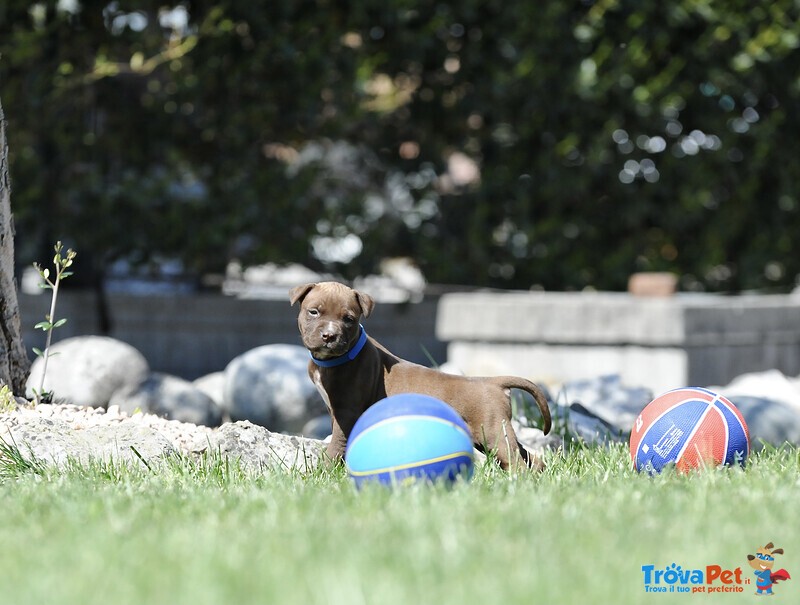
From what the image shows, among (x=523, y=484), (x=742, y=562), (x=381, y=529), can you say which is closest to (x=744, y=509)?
(x=742, y=562)

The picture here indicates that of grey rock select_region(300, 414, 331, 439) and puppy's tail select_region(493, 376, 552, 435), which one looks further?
grey rock select_region(300, 414, 331, 439)

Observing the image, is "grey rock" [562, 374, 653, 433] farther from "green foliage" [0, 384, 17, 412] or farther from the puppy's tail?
"green foliage" [0, 384, 17, 412]

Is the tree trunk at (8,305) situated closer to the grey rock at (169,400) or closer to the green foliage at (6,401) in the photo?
the green foliage at (6,401)

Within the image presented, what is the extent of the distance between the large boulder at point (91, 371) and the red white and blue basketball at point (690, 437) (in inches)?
185

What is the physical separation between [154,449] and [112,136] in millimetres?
6537

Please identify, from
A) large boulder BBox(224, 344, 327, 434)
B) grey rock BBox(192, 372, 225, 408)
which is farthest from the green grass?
grey rock BBox(192, 372, 225, 408)

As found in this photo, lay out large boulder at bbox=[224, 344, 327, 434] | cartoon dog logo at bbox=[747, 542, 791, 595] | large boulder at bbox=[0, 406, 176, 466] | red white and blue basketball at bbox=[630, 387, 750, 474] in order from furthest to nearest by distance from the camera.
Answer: large boulder at bbox=[224, 344, 327, 434], large boulder at bbox=[0, 406, 176, 466], red white and blue basketball at bbox=[630, 387, 750, 474], cartoon dog logo at bbox=[747, 542, 791, 595]

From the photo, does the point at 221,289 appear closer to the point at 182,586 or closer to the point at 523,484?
the point at 523,484

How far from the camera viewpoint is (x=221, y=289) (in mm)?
12031

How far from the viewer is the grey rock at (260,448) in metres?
5.71

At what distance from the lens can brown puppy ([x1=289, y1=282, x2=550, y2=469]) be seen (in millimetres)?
5305

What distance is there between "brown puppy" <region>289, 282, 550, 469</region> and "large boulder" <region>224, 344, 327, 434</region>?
9.68 feet

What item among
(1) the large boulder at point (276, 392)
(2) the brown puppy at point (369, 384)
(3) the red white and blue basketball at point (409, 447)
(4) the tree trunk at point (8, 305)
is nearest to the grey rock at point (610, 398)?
(1) the large boulder at point (276, 392)

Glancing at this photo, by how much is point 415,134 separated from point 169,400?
187 inches
